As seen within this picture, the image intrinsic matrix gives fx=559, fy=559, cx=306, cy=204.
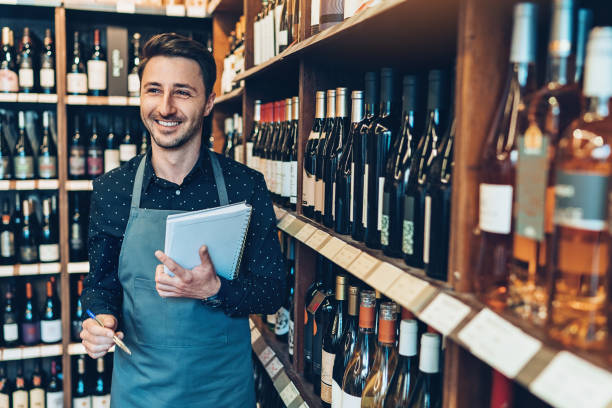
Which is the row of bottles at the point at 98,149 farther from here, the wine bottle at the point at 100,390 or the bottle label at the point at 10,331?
the wine bottle at the point at 100,390

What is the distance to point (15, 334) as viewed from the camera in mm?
3152

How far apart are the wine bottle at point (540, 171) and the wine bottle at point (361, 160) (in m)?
0.56

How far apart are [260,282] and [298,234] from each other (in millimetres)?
192

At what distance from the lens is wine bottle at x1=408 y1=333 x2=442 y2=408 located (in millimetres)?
1070

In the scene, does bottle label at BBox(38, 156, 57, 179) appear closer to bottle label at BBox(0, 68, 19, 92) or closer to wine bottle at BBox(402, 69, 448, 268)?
bottle label at BBox(0, 68, 19, 92)

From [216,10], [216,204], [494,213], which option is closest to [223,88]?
[216,10]

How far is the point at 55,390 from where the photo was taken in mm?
3230

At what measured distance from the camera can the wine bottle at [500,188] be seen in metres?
0.81

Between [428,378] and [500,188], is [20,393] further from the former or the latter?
[500,188]

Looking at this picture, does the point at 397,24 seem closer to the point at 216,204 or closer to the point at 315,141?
the point at 315,141

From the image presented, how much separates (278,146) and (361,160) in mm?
887

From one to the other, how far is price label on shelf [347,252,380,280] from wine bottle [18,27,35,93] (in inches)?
107

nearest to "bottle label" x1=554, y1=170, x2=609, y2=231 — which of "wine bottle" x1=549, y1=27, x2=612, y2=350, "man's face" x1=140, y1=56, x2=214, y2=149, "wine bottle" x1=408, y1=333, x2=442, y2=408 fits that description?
"wine bottle" x1=549, y1=27, x2=612, y2=350

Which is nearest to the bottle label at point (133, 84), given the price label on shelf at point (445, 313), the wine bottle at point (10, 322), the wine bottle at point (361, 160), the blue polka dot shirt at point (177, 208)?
the wine bottle at point (10, 322)
